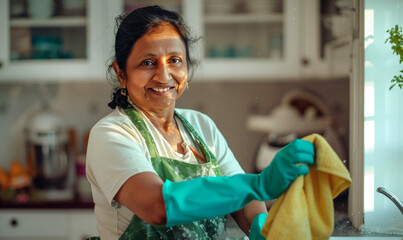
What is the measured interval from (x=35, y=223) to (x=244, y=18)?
4.88 feet

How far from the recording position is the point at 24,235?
7.66 feet

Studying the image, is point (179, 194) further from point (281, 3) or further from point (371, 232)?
point (281, 3)

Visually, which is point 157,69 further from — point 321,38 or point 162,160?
point 321,38

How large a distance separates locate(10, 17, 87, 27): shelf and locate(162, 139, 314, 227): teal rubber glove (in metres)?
1.90

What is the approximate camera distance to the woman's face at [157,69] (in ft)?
3.43

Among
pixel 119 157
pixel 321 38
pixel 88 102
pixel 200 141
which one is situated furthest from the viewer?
pixel 88 102

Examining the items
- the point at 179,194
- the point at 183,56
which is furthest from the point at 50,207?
the point at 179,194

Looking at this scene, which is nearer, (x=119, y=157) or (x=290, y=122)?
(x=119, y=157)

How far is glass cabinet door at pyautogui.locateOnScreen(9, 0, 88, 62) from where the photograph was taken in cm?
250

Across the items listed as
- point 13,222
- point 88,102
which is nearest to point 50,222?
point 13,222

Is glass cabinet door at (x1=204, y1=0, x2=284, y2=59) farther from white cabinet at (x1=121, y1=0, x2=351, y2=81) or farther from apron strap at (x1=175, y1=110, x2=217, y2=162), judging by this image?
apron strap at (x1=175, y1=110, x2=217, y2=162)

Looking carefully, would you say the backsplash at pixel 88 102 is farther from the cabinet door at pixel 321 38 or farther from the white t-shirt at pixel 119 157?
the white t-shirt at pixel 119 157

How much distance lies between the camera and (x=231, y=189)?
800 millimetres

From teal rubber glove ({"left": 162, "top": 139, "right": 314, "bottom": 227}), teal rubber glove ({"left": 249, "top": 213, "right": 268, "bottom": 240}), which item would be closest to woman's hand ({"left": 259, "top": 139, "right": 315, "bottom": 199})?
teal rubber glove ({"left": 162, "top": 139, "right": 314, "bottom": 227})
